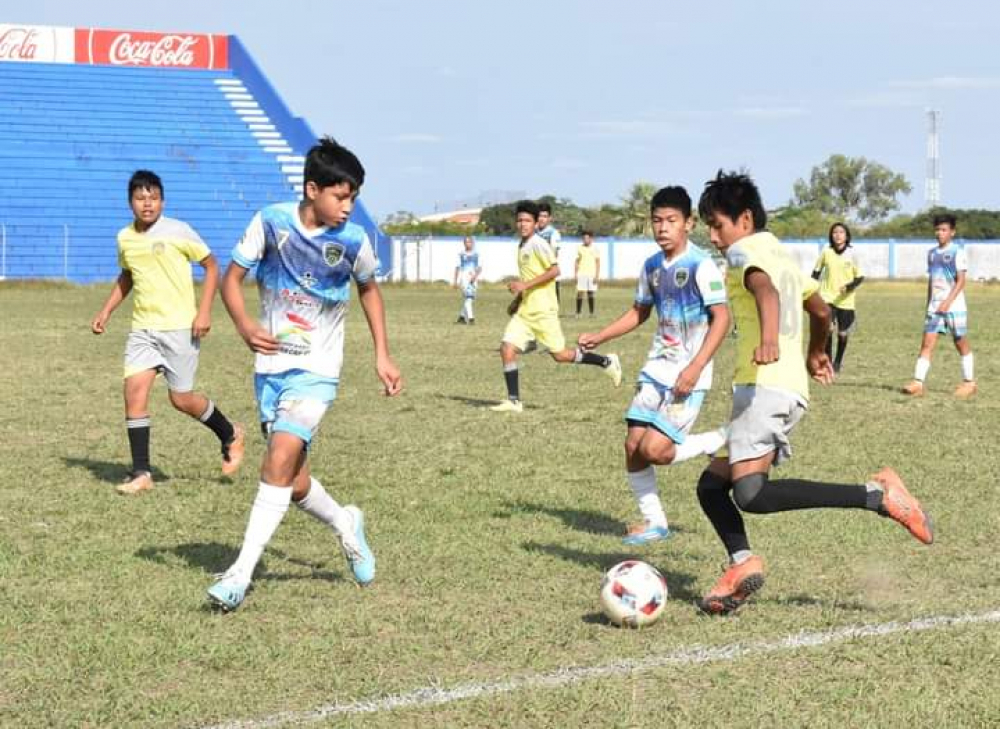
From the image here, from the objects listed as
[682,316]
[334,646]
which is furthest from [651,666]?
[682,316]

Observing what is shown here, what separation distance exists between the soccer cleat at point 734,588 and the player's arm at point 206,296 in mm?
3968

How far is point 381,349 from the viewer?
6.48 m

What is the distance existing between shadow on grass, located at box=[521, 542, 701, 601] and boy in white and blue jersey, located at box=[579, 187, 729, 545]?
322mm

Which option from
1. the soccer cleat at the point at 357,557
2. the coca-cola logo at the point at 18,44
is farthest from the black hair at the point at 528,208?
the coca-cola logo at the point at 18,44

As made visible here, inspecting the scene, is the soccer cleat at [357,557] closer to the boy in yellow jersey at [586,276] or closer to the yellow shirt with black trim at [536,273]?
the yellow shirt with black trim at [536,273]

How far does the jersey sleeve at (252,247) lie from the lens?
6.04 metres

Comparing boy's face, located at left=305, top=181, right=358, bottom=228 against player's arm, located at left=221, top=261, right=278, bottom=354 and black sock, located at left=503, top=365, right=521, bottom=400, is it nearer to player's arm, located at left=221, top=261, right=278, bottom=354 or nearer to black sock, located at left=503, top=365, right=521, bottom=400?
player's arm, located at left=221, top=261, right=278, bottom=354

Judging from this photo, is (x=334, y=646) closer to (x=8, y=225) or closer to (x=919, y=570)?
(x=919, y=570)

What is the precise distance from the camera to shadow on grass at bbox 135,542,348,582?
6480 millimetres

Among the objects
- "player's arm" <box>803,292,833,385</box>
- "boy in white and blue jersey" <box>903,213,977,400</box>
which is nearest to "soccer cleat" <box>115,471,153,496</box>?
"player's arm" <box>803,292,833,385</box>

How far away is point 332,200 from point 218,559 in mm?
1948

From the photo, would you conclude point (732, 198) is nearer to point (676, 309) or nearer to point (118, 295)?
point (676, 309)

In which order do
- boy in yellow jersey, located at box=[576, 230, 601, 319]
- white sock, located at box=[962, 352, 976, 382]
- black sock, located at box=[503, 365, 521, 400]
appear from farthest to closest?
boy in yellow jersey, located at box=[576, 230, 601, 319] → white sock, located at box=[962, 352, 976, 382] → black sock, located at box=[503, 365, 521, 400]

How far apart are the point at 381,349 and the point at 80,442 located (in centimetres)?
546
